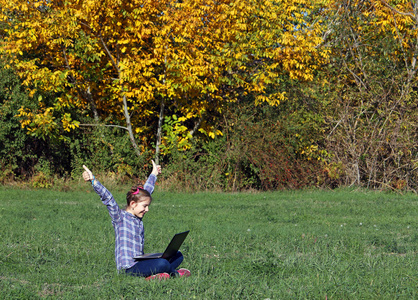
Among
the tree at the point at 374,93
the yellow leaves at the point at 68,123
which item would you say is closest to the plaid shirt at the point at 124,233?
the yellow leaves at the point at 68,123

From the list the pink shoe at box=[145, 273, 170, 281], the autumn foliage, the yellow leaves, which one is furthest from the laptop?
the yellow leaves

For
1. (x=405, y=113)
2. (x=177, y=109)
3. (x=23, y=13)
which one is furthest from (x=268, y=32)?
(x=23, y=13)

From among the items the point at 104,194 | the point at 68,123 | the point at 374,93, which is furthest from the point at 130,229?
the point at 374,93

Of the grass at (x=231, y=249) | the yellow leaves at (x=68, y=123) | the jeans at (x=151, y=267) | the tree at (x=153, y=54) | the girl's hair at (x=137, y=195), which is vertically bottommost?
the grass at (x=231, y=249)

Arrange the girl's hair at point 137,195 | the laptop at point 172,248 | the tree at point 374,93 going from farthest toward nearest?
the tree at point 374,93 < the girl's hair at point 137,195 < the laptop at point 172,248

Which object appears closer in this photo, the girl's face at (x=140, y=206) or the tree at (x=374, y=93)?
the girl's face at (x=140, y=206)

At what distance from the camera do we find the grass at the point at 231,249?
496cm

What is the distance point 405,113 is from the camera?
1555 centimetres

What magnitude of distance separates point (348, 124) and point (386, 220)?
626 centimetres

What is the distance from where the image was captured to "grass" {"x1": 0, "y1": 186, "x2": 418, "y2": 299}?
16.3ft

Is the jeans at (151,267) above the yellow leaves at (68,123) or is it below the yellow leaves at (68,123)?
below

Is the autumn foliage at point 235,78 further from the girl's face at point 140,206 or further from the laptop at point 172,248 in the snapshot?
the laptop at point 172,248

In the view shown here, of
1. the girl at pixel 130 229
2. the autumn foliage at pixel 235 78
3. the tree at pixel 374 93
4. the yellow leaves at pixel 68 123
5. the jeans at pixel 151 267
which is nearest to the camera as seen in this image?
the jeans at pixel 151 267

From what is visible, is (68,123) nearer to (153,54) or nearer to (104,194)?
(153,54)
